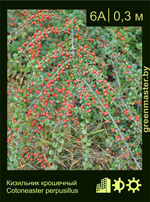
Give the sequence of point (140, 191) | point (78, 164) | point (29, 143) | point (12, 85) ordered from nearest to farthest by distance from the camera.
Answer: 1. point (140, 191)
2. point (29, 143)
3. point (78, 164)
4. point (12, 85)

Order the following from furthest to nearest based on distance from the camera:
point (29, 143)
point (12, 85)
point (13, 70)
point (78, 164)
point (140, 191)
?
point (13, 70), point (12, 85), point (78, 164), point (29, 143), point (140, 191)

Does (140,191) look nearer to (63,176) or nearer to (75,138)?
(63,176)

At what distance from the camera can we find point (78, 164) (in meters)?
2.56

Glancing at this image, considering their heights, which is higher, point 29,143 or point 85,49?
point 85,49

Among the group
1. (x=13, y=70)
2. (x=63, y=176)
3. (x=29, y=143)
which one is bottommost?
(x=63, y=176)

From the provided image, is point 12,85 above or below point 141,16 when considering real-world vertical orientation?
below

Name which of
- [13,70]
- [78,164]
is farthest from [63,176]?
[13,70]

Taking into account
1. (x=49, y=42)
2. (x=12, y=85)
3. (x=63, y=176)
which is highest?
(x=49, y=42)

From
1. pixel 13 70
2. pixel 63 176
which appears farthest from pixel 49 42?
pixel 63 176

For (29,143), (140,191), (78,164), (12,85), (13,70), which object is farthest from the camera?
(13,70)

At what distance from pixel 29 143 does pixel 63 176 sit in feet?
1.53

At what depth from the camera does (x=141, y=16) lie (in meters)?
2.43
